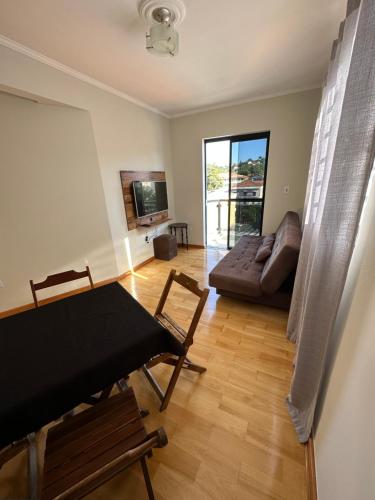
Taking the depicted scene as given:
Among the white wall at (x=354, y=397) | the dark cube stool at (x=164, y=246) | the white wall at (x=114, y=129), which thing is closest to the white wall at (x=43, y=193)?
the white wall at (x=114, y=129)

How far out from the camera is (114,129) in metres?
2.81

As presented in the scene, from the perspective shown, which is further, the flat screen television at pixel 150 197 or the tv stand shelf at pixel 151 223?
the tv stand shelf at pixel 151 223

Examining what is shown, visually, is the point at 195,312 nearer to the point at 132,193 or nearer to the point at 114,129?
the point at 132,193

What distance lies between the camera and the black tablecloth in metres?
0.75

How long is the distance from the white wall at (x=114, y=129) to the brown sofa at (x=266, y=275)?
5.69ft

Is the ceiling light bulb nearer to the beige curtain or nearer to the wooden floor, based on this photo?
the beige curtain

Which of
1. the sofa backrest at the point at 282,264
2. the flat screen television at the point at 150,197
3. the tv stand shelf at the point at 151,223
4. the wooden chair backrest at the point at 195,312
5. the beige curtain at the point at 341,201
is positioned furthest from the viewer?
the tv stand shelf at the point at 151,223

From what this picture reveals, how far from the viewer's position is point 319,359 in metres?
1.02

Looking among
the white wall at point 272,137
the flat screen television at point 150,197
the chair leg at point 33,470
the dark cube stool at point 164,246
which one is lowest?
the chair leg at point 33,470

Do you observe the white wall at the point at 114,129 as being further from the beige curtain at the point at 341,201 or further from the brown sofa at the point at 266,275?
the beige curtain at the point at 341,201

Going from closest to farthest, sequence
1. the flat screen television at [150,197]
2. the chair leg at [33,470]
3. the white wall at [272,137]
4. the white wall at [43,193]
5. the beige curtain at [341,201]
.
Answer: the beige curtain at [341,201], the chair leg at [33,470], the white wall at [43,193], the white wall at [272,137], the flat screen television at [150,197]

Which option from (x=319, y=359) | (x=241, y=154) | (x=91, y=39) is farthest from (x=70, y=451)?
(x=241, y=154)

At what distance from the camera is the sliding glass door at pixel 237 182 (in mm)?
3482

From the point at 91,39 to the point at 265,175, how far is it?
9.36 feet
